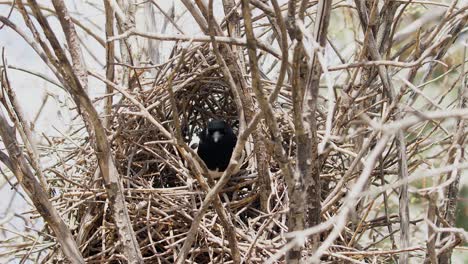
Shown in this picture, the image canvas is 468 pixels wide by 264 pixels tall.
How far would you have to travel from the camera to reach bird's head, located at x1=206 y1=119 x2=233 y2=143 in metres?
3.72

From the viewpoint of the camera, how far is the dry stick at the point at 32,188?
2.49 metres

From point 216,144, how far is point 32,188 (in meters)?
1.46

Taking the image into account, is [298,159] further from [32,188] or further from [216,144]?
[216,144]

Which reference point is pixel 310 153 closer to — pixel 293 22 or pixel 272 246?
pixel 293 22

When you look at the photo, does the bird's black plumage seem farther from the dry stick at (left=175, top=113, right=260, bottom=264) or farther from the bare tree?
the dry stick at (left=175, top=113, right=260, bottom=264)

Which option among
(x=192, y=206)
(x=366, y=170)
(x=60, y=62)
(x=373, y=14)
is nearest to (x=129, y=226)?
(x=192, y=206)

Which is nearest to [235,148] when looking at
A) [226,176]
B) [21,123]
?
[226,176]

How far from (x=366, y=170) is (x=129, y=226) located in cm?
134

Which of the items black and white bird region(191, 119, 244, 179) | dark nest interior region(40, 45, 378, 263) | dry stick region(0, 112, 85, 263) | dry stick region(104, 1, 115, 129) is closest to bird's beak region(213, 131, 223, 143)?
black and white bird region(191, 119, 244, 179)

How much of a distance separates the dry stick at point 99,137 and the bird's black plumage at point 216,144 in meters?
1.12

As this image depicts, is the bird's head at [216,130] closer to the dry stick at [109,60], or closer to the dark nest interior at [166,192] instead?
the dark nest interior at [166,192]

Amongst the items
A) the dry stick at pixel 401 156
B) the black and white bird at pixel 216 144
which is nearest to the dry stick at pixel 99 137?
the dry stick at pixel 401 156

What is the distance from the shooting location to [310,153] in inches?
87.9

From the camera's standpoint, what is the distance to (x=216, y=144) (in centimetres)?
382
